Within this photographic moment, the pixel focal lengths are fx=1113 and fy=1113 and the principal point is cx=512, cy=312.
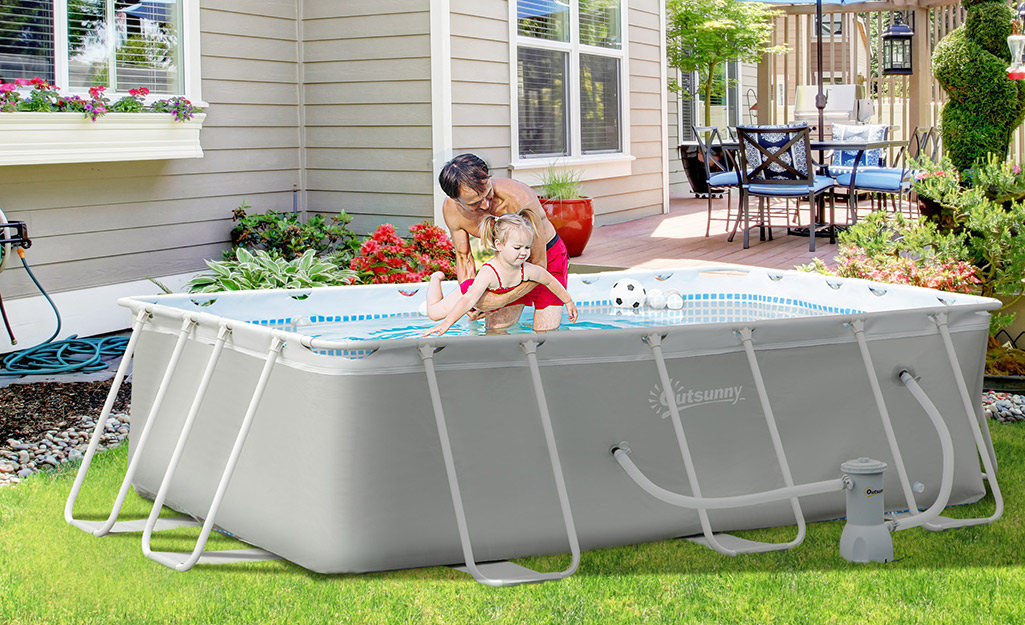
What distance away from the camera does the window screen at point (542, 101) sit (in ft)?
25.7

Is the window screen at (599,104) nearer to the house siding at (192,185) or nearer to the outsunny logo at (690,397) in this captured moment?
the house siding at (192,185)

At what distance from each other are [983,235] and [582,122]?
4.01 meters

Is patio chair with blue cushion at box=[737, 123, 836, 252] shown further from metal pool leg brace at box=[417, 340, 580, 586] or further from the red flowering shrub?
metal pool leg brace at box=[417, 340, 580, 586]

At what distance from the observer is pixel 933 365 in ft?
11.0

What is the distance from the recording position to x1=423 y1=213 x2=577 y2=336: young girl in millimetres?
3549

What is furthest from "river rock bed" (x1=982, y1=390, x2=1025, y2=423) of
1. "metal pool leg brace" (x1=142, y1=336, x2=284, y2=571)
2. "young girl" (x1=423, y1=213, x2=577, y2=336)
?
"metal pool leg brace" (x1=142, y1=336, x2=284, y2=571)

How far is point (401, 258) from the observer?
6164mm

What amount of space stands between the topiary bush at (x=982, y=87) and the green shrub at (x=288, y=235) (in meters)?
3.54

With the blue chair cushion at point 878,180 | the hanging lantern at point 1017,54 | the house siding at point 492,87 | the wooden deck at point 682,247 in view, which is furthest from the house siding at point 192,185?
the hanging lantern at point 1017,54

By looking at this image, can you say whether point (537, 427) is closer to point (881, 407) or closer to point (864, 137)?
point (881, 407)

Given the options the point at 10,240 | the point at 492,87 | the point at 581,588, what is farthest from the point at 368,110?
the point at 581,588

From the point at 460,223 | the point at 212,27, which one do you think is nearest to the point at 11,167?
the point at 212,27

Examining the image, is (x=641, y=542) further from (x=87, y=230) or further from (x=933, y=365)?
(x=87, y=230)

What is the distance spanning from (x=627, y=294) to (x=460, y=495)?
2.04 m
